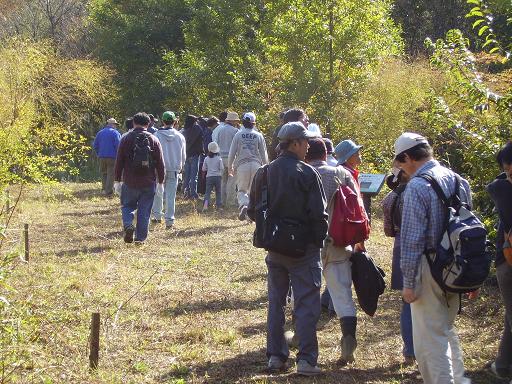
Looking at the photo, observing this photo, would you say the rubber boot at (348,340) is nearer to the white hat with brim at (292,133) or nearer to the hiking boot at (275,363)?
the hiking boot at (275,363)

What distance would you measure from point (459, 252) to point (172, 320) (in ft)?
13.2

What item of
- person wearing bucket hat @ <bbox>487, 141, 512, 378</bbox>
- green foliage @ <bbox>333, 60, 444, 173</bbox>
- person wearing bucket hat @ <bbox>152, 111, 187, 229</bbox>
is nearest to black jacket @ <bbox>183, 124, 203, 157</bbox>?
green foliage @ <bbox>333, 60, 444, 173</bbox>

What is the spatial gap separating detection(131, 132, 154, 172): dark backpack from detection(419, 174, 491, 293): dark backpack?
25.1 ft

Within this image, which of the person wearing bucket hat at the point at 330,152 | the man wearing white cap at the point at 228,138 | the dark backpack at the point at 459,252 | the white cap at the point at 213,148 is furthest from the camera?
the man wearing white cap at the point at 228,138

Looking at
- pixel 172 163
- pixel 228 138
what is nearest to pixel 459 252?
pixel 172 163

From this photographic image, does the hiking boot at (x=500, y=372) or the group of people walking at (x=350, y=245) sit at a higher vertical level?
the group of people walking at (x=350, y=245)

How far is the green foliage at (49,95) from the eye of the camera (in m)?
20.0

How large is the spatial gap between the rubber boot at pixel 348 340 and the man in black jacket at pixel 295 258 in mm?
403

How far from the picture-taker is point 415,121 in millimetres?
20172

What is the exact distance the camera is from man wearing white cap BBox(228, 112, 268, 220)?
15.0 meters

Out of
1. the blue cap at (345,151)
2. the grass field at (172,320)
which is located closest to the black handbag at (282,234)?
the grass field at (172,320)

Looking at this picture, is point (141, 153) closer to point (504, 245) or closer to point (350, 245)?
point (350, 245)

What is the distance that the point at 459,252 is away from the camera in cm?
569

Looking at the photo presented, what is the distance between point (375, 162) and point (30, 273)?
1104 centimetres
